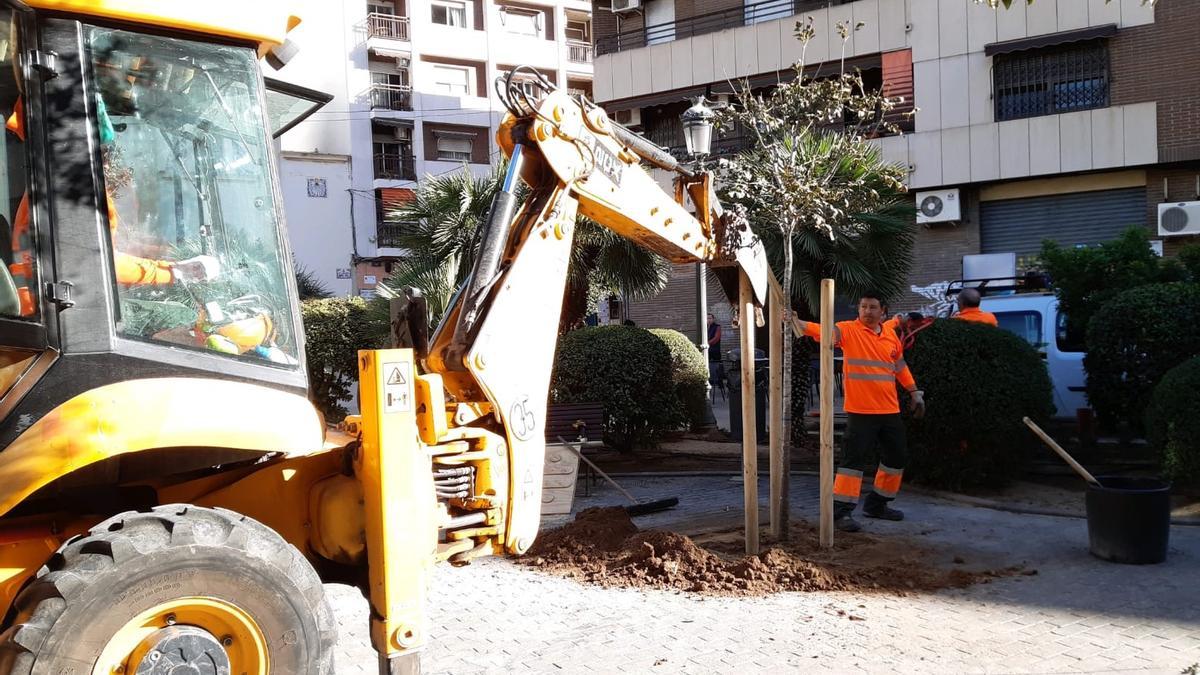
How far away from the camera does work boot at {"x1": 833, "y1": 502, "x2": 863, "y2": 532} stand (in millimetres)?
7191

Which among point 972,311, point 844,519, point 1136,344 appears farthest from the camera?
point 972,311

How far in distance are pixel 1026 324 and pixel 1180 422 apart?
3.65 m

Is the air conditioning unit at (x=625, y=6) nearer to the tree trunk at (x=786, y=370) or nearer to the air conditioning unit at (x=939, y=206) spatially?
the air conditioning unit at (x=939, y=206)

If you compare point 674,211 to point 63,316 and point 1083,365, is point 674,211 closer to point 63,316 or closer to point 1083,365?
point 63,316

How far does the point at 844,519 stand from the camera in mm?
7297

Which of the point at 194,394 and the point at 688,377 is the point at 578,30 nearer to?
the point at 688,377

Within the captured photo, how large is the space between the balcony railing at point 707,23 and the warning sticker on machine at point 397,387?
20.5 metres

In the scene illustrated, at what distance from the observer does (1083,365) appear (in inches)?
378

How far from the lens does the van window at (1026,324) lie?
10758 millimetres

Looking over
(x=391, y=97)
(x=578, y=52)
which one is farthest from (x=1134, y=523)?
(x=578, y=52)

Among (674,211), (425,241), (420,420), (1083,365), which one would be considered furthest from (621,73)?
(420,420)

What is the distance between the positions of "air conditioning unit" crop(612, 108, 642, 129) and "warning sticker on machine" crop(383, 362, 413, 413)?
71.9ft

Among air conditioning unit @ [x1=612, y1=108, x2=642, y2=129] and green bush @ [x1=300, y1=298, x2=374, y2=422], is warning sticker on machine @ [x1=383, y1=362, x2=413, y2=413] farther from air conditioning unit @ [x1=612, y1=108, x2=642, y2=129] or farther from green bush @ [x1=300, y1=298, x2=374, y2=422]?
air conditioning unit @ [x1=612, y1=108, x2=642, y2=129]

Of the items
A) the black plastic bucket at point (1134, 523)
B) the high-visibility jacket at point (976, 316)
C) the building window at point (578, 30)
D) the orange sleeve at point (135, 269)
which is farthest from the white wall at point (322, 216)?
the orange sleeve at point (135, 269)
